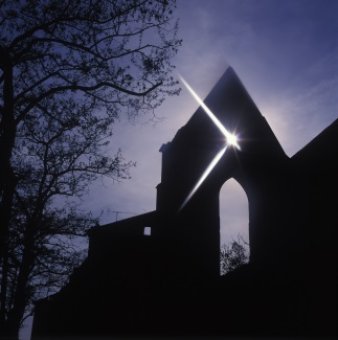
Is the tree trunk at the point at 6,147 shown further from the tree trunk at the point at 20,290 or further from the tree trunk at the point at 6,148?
the tree trunk at the point at 20,290

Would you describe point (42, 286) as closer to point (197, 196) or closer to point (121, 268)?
point (121, 268)

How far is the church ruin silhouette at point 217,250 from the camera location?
10.0 metres

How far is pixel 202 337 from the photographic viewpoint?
11.9m

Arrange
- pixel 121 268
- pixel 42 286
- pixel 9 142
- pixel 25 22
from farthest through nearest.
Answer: pixel 42 286 → pixel 121 268 → pixel 25 22 → pixel 9 142

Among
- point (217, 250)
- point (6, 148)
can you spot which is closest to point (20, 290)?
point (217, 250)

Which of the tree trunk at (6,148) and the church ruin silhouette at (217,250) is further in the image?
the church ruin silhouette at (217,250)

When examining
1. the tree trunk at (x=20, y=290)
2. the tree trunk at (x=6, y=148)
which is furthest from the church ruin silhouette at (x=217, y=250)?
the tree trunk at (x=6, y=148)

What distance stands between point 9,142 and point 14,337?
12.9 metres

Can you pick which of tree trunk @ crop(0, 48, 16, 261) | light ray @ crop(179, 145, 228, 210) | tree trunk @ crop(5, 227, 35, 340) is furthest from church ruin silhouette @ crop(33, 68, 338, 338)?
tree trunk @ crop(0, 48, 16, 261)

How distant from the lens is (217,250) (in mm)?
13695

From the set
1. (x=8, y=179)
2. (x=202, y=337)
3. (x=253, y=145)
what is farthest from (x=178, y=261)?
(x=8, y=179)

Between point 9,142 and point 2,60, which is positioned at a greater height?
point 2,60

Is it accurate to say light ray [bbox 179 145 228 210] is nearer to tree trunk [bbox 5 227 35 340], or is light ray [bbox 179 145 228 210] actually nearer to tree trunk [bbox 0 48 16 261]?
tree trunk [bbox 0 48 16 261]

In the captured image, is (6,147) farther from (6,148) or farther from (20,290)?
(20,290)
